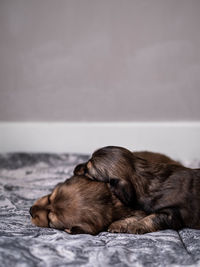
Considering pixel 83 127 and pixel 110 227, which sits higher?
pixel 83 127

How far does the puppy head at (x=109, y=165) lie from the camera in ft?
7.20

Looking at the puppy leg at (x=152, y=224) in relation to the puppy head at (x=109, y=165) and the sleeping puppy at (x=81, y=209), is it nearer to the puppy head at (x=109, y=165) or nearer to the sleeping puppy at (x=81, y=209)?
the sleeping puppy at (x=81, y=209)

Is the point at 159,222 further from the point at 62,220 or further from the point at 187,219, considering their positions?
the point at 62,220

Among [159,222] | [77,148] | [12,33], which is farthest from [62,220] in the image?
[12,33]

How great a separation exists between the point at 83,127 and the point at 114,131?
0.85ft

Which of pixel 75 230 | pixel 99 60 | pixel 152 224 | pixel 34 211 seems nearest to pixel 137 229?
pixel 152 224

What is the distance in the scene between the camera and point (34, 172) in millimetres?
3188

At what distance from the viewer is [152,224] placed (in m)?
2.10

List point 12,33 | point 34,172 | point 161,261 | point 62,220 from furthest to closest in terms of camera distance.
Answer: point 12,33, point 34,172, point 62,220, point 161,261

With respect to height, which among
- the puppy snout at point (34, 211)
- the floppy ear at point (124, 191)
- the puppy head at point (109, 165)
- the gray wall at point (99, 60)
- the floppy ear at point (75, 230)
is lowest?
the floppy ear at point (75, 230)

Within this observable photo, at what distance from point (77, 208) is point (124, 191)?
0.27 m

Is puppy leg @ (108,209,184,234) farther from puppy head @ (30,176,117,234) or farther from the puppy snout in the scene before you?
the puppy snout

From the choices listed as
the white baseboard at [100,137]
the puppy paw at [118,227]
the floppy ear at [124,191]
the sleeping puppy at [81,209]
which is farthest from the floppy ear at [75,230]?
the white baseboard at [100,137]

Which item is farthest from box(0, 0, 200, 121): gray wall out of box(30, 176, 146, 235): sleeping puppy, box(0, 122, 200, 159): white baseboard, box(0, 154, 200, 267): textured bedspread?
box(30, 176, 146, 235): sleeping puppy
